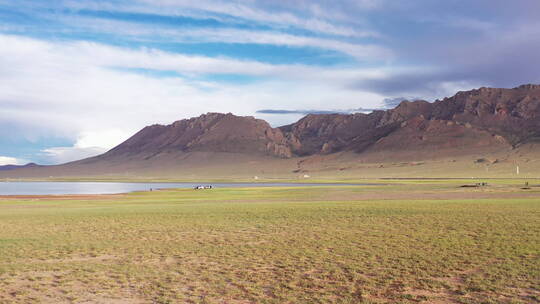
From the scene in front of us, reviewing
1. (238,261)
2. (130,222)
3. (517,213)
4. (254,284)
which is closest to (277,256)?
(238,261)

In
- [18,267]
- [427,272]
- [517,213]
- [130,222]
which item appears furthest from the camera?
[517,213]

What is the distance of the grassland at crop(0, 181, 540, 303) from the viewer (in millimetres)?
12906

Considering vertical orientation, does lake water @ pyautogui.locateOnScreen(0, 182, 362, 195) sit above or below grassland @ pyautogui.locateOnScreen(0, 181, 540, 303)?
above

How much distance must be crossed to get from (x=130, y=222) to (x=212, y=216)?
5967 mm

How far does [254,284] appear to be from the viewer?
13914mm

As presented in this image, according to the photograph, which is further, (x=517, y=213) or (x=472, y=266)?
(x=517, y=213)

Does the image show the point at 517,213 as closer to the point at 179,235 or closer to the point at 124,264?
the point at 179,235

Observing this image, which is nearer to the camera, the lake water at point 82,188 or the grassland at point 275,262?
the grassland at point 275,262

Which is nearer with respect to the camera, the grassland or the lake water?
the grassland

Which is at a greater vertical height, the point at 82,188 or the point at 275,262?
the point at 82,188

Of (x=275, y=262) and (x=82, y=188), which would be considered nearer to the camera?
(x=275, y=262)

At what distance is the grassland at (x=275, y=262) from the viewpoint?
12.9 meters

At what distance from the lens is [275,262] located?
17219 millimetres

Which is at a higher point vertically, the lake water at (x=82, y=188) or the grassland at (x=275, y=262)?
the lake water at (x=82, y=188)
